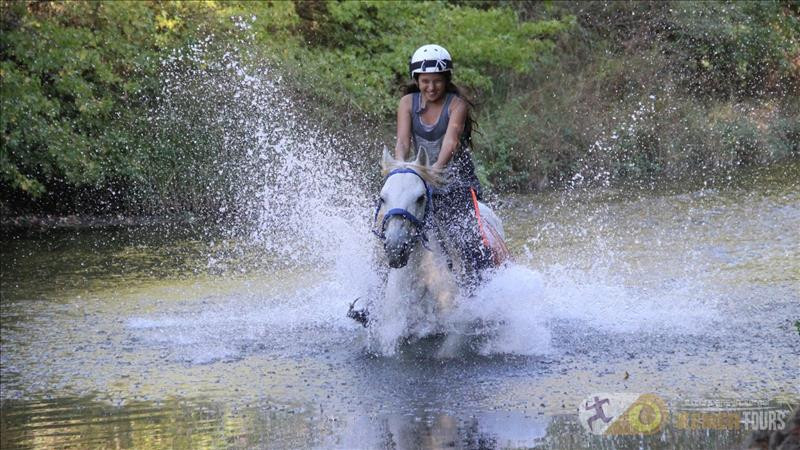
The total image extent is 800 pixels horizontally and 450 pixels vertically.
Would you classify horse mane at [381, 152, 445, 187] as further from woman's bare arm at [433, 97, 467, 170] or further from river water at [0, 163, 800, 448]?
river water at [0, 163, 800, 448]

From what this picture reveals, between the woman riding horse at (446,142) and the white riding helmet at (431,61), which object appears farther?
the white riding helmet at (431,61)

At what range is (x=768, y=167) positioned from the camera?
21.1 metres

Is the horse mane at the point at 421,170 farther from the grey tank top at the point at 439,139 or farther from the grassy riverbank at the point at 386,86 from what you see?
the grassy riverbank at the point at 386,86

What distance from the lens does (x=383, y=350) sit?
9.16m

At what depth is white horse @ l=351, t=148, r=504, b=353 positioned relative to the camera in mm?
8258

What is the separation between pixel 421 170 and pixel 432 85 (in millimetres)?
995

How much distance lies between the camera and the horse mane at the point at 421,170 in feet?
28.0

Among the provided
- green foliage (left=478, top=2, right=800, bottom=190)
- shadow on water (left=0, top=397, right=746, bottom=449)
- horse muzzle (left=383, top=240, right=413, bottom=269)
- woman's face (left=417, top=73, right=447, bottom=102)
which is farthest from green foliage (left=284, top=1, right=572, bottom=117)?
shadow on water (left=0, top=397, right=746, bottom=449)

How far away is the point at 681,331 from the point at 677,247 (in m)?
4.63

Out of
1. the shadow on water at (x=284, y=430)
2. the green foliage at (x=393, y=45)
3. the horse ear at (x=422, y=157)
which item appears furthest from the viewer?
the green foliage at (x=393, y=45)

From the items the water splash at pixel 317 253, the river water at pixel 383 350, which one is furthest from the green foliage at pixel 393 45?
the river water at pixel 383 350

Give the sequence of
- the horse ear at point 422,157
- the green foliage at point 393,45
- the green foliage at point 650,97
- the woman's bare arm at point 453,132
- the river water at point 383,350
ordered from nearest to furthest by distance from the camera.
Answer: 1. the river water at point 383,350
2. the horse ear at point 422,157
3. the woman's bare arm at point 453,132
4. the green foliage at point 393,45
5. the green foliage at point 650,97

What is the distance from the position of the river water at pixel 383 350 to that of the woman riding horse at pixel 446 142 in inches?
16.0

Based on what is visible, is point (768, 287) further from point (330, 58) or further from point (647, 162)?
point (330, 58)
